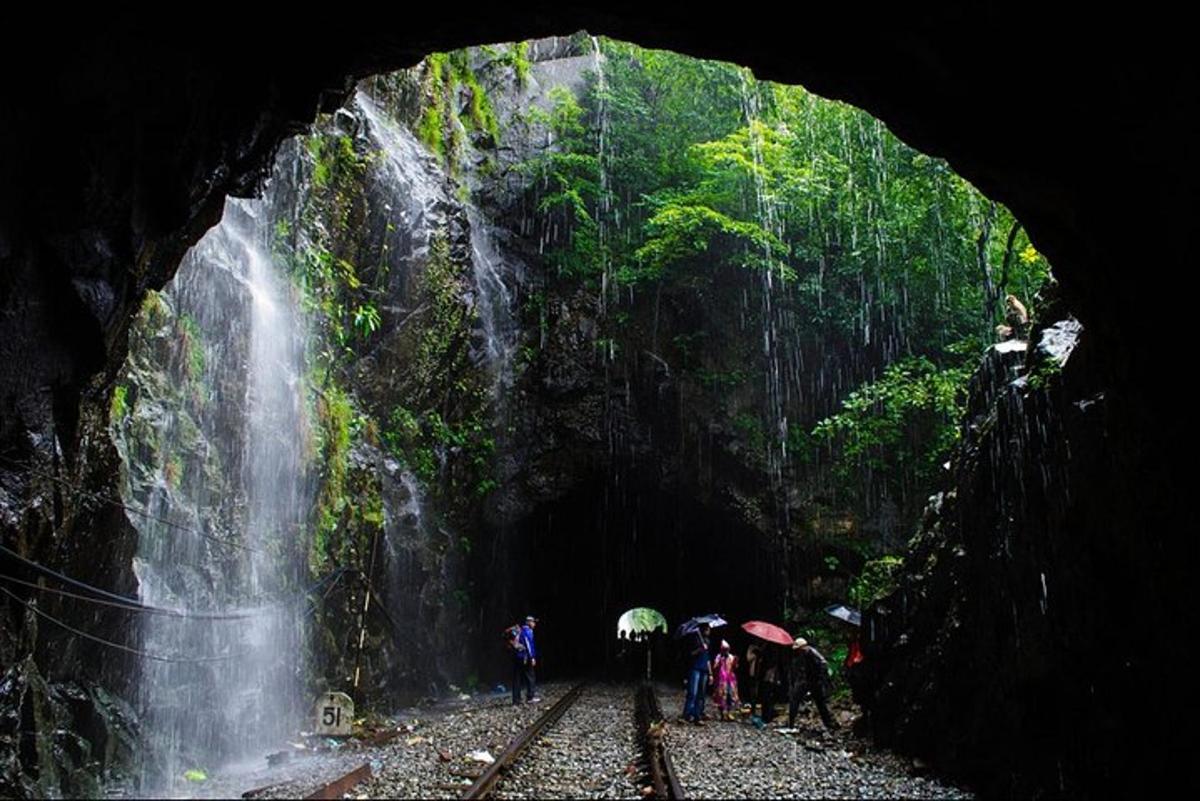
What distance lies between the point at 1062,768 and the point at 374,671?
30.3 ft

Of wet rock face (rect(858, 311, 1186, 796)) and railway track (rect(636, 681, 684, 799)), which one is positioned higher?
wet rock face (rect(858, 311, 1186, 796))

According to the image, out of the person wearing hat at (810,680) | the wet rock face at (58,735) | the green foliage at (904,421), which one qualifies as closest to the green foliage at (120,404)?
the wet rock face at (58,735)

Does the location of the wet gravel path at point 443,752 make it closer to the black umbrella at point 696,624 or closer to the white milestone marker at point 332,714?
the white milestone marker at point 332,714

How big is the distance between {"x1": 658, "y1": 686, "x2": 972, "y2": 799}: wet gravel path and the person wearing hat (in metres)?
0.32

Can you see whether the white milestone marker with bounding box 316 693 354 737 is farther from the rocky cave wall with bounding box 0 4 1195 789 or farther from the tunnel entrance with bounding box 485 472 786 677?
the tunnel entrance with bounding box 485 472 786 677

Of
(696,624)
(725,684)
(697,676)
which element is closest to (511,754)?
(697,676)

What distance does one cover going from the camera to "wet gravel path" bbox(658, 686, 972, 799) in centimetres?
686

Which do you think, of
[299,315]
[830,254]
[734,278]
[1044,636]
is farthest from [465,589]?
[1044,636]

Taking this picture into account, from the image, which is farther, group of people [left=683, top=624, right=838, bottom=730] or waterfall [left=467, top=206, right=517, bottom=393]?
waterfall [left=467, top=206, right=517, bottom=393]

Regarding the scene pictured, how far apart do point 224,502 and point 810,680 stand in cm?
801

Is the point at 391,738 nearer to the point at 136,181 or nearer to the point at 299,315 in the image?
the point at 299,315

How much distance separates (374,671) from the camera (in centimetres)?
1209

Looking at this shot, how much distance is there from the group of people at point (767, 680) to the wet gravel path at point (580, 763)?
114cm

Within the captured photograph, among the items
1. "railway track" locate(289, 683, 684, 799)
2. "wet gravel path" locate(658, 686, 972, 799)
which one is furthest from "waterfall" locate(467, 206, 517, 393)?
"wet gravel path" locate(658, 686, 972, 799)
